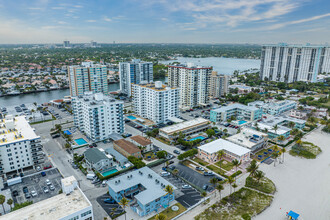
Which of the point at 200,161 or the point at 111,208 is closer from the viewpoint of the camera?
the point at 111,208

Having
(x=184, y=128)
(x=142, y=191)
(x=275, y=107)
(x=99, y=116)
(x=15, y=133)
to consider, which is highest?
(x=99, y=116)

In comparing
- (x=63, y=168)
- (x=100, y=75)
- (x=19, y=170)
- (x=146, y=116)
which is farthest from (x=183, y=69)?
(x=19, y=170)

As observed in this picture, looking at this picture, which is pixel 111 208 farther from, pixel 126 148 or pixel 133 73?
pixel 133 73

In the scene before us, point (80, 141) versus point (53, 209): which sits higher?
point (53, 209)

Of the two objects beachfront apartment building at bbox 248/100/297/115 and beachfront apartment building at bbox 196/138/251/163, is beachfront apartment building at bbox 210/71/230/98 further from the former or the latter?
beachfront apartment building at bbox 196/138/251/163

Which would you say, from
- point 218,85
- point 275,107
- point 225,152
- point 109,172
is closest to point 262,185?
point 225,152

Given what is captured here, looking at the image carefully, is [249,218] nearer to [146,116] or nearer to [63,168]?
[63,168]

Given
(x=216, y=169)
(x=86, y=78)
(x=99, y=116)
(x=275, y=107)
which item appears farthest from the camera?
(x=86, y=78)

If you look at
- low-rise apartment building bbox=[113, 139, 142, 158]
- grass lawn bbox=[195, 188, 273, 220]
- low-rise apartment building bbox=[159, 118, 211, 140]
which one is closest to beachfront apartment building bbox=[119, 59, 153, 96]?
low-rise apartment building bbox=[159, 118, 211, 140]
